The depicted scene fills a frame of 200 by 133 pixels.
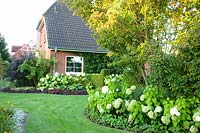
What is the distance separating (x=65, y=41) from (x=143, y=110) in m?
15.1

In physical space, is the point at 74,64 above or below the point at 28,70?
above

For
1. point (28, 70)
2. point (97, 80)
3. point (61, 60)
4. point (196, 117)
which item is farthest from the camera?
point (61, 60)

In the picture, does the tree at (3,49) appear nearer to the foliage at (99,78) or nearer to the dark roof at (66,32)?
the dark roof at (66,32)

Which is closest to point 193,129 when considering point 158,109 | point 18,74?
point 158,109

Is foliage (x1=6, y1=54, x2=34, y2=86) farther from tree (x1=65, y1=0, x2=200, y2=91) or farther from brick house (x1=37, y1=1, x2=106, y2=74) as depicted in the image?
tree (x1=65, y1=0, x2=200, y2=91)

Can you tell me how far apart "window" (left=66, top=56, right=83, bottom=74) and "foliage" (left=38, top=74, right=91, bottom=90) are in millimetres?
3291

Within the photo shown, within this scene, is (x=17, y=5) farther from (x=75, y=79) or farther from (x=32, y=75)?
(x=75, y=79)

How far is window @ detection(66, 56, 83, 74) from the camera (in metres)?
21.7


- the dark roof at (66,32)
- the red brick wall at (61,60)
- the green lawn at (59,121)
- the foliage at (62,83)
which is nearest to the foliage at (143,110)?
the green lawn at (59,121)

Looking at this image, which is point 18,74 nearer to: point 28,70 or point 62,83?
point 28,70

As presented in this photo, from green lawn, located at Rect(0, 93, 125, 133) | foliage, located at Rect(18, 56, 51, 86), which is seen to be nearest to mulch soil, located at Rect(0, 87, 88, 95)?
foliage, located at Rect(18, 56, 51, 86)

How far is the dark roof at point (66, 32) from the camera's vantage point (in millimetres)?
21094

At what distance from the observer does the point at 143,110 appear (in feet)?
22.9

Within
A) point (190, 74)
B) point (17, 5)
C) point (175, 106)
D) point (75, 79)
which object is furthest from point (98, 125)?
point (17, 5)
